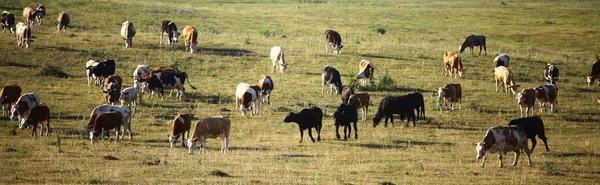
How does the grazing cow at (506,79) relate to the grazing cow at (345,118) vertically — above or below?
above

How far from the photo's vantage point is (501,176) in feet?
61.5

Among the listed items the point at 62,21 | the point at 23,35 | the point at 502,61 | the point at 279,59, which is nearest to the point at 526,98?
the point at 502,61

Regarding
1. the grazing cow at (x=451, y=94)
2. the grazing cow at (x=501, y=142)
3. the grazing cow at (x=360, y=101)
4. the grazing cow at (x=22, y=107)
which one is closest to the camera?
the grazing cow at (x=501, y=142)

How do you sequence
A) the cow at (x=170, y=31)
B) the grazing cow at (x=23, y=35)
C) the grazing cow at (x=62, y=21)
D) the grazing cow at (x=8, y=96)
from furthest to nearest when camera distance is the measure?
1. the grazing cow at (x=62, y=21)
2. the cow at (x=170, y=31)
3. the grazing cow at (x=23, y=35)
4. the grazing cow at (x=8, y=96)

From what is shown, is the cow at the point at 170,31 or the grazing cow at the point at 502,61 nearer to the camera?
the grazing cow at the point at 502,61

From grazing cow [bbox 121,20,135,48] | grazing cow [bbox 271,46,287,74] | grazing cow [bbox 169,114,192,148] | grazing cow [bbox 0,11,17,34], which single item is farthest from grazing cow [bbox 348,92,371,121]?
grazing cow [bbox 0,11,17,34]

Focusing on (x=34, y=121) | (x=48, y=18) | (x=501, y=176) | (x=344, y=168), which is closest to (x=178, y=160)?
(x=344, y=168)

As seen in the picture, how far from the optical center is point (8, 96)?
26.8 metres

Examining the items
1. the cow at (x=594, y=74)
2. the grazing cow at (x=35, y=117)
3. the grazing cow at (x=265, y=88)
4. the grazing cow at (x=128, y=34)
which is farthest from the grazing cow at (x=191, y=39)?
the cow at (x=594, y=74)

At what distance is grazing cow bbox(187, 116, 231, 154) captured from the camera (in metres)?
21.0

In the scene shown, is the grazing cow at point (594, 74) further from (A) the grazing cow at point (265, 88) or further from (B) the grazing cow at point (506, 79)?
(A) the grazing cow at point (265, 88)

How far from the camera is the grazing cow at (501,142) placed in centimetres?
1988

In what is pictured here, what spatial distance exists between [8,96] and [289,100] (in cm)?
1074

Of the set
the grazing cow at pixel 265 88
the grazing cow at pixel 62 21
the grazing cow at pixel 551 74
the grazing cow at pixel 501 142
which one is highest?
the grazing cow at pixel 62 21
